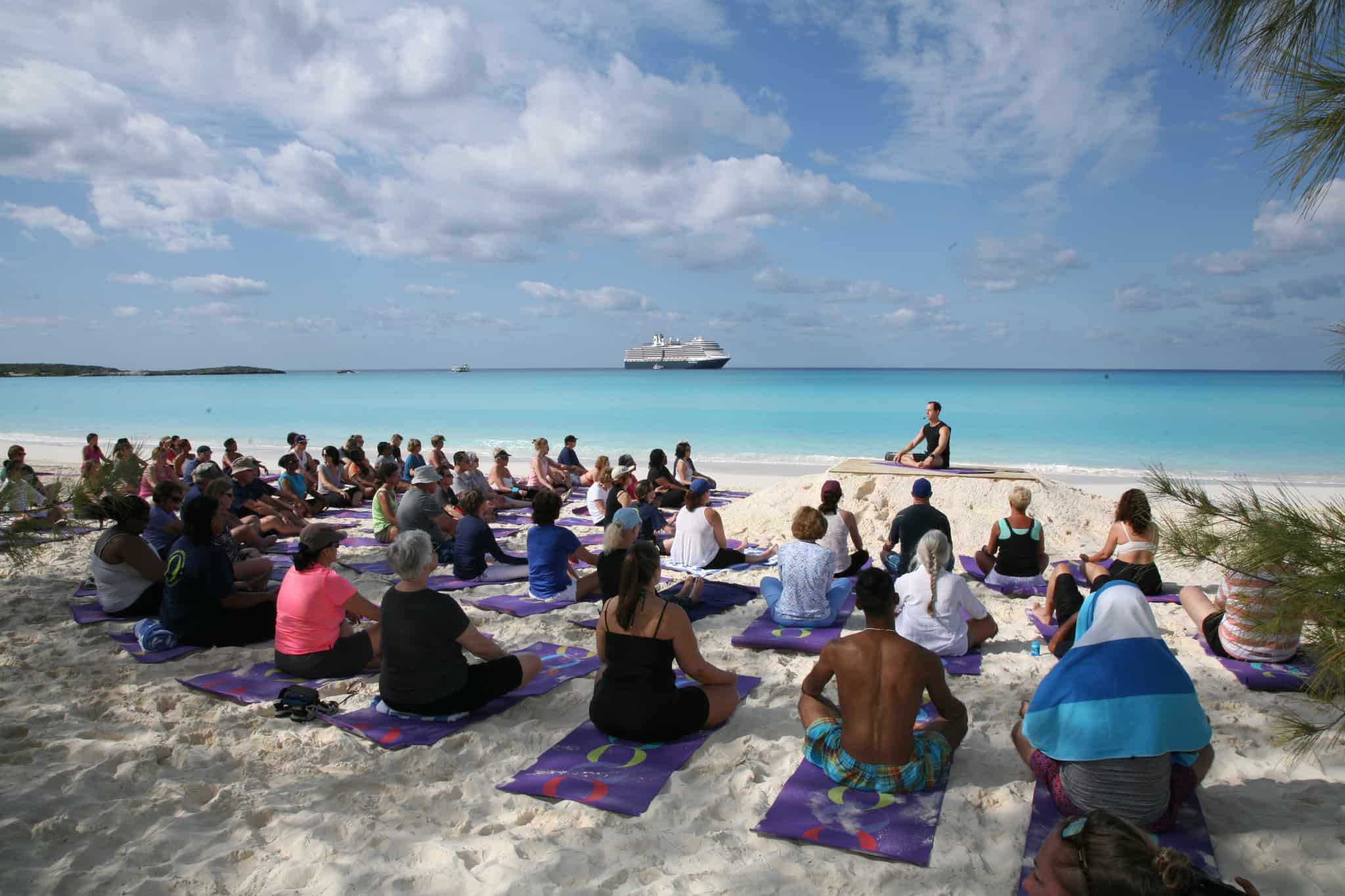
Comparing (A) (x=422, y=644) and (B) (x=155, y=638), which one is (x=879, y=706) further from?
(B) (x=155, y=638)

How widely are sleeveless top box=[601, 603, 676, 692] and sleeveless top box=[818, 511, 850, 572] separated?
10.5ft

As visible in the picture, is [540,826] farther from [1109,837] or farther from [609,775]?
[1109,837]

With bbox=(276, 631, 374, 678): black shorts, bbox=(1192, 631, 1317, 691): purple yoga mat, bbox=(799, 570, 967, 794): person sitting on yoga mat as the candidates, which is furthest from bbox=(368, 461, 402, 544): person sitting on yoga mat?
bbox=(1192, 631, 1317, 691): purple yoga mat

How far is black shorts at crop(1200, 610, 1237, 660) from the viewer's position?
4.82m

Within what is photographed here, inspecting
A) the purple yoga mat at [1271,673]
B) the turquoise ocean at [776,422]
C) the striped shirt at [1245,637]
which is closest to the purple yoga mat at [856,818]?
the striped shirt at [1245,637]

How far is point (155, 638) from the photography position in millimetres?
4965

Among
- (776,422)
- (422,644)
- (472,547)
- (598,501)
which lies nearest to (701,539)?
(472,547)

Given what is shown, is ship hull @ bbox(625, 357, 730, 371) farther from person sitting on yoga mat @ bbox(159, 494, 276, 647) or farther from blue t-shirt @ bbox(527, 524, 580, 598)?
person sitting on yoga mat @ bbox(159, 494, 276, 647)

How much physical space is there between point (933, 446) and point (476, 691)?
7.78 metres

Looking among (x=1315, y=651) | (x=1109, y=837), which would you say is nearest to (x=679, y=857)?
(x=1109, y=837)

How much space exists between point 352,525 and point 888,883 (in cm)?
888

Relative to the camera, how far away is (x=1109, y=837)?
1.93 metres

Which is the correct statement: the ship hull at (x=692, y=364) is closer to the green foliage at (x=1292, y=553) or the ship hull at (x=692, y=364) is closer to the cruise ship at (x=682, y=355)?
the cruise ship at (x=682, y=355)

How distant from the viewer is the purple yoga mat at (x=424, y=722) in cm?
374
